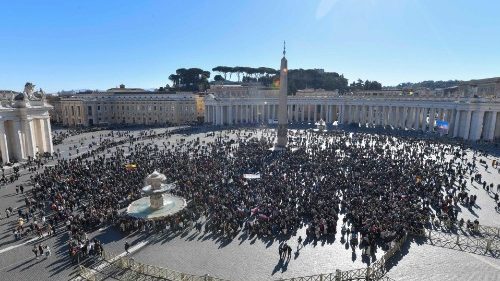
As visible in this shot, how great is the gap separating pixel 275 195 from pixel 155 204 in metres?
7.85

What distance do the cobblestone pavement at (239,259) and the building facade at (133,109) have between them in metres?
62.8

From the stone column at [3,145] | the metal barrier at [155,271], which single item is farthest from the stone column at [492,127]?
the stone column at [3,145]

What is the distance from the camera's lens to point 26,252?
51.0 ft

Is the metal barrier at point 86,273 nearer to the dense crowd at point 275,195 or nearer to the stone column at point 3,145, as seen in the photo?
the dense crowd at point 275,195

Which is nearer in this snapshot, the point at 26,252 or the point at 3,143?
the point at 26,252

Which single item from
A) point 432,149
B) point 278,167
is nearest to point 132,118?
point 278,167

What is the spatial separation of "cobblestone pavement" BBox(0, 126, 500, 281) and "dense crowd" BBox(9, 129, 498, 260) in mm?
925

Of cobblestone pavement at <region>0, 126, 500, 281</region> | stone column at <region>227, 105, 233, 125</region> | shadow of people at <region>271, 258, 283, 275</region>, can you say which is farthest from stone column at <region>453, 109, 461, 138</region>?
shadow of people at <region>271, 258, 283, 275</region>

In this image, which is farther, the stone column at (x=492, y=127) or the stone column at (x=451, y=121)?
the stone column at (x=451, y=121)

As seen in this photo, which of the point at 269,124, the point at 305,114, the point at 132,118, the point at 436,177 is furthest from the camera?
the point at 305,114

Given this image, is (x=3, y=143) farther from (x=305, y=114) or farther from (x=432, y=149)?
(x=305, y=114)

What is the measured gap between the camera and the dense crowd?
17547 millimetres

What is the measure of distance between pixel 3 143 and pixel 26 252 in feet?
81.6

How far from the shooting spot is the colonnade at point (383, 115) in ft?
159
